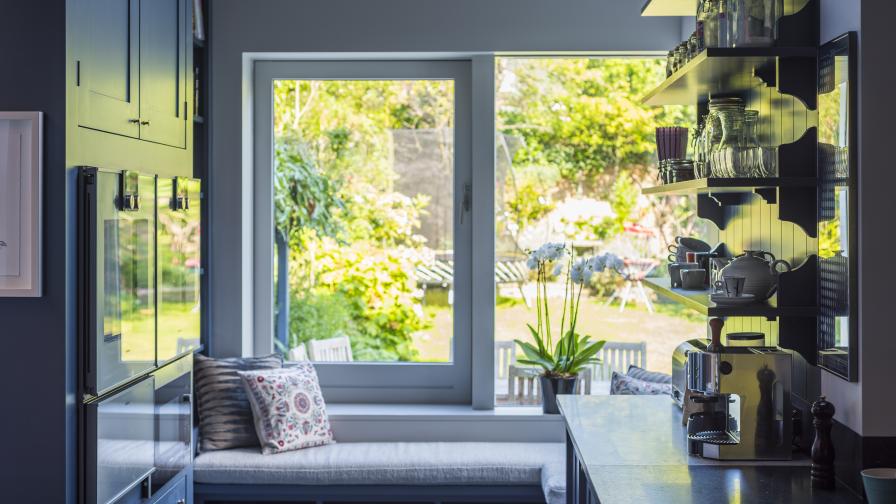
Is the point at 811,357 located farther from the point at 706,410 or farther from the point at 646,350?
the point at 646,350

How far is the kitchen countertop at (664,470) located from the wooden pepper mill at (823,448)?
0.03 m

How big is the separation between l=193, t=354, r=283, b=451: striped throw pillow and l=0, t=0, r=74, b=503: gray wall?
131 cm

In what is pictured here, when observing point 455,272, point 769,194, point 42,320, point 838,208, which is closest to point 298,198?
point 455,272

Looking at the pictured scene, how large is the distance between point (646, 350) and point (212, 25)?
2440 mm

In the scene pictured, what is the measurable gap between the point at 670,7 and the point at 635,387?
1507 mm

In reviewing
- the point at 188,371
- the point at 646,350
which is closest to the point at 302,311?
the point at 188,371

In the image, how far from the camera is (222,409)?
3.75 meters

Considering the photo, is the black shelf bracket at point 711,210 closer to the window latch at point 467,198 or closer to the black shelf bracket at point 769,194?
the black shelf bracket at point 769,194

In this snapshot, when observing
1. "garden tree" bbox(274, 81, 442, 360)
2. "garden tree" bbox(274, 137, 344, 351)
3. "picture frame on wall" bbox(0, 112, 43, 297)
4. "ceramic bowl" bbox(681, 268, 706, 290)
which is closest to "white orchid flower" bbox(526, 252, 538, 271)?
"garden tree" bbox(274, 81, 442, 360)

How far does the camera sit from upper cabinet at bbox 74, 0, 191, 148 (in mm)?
A: 2492

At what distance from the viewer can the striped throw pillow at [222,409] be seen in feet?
12.2

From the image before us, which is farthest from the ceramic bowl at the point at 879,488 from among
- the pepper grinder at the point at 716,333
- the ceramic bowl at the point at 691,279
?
the ceramic bowl at the point at 691,279

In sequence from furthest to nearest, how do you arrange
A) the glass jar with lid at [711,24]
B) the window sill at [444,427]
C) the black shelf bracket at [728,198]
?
1. the window sill at [444,427]
2. the black shelf bracket at [728,198]
3. the glass jar with lid at [711,24]

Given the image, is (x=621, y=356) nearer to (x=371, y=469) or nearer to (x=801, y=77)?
(x=371, y=469)
